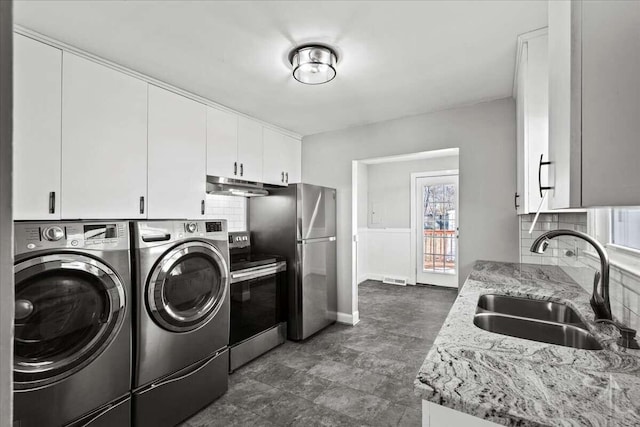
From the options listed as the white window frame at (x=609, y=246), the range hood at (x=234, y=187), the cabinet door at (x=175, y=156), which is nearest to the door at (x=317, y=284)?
the range hood at (x=234, y=187)

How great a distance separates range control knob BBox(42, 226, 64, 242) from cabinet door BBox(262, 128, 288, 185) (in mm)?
1965

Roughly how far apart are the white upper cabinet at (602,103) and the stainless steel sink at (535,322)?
74cm

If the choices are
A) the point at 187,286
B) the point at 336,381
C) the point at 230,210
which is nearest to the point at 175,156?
the point at 230,210

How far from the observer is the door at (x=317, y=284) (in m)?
3.11

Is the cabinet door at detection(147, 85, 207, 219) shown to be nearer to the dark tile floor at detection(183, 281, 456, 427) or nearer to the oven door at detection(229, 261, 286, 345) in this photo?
the oven door at detection(229, 261, 286, 345)

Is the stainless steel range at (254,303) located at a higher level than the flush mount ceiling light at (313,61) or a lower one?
lower

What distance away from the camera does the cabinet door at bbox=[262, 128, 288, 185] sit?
331 cm

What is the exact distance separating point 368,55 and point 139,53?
1.48 m

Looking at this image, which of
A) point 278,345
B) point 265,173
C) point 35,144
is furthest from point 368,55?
point 278,345

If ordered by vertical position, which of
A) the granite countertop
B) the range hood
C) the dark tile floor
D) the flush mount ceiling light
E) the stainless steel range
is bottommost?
the dark tile floor

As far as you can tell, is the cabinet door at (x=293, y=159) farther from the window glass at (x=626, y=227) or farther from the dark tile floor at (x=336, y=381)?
the window glass at (x=626, y=227)

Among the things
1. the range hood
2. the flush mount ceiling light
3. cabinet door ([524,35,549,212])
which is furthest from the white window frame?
the range hood

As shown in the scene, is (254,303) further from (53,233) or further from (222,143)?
→ (53,233)

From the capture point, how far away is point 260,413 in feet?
6.50
